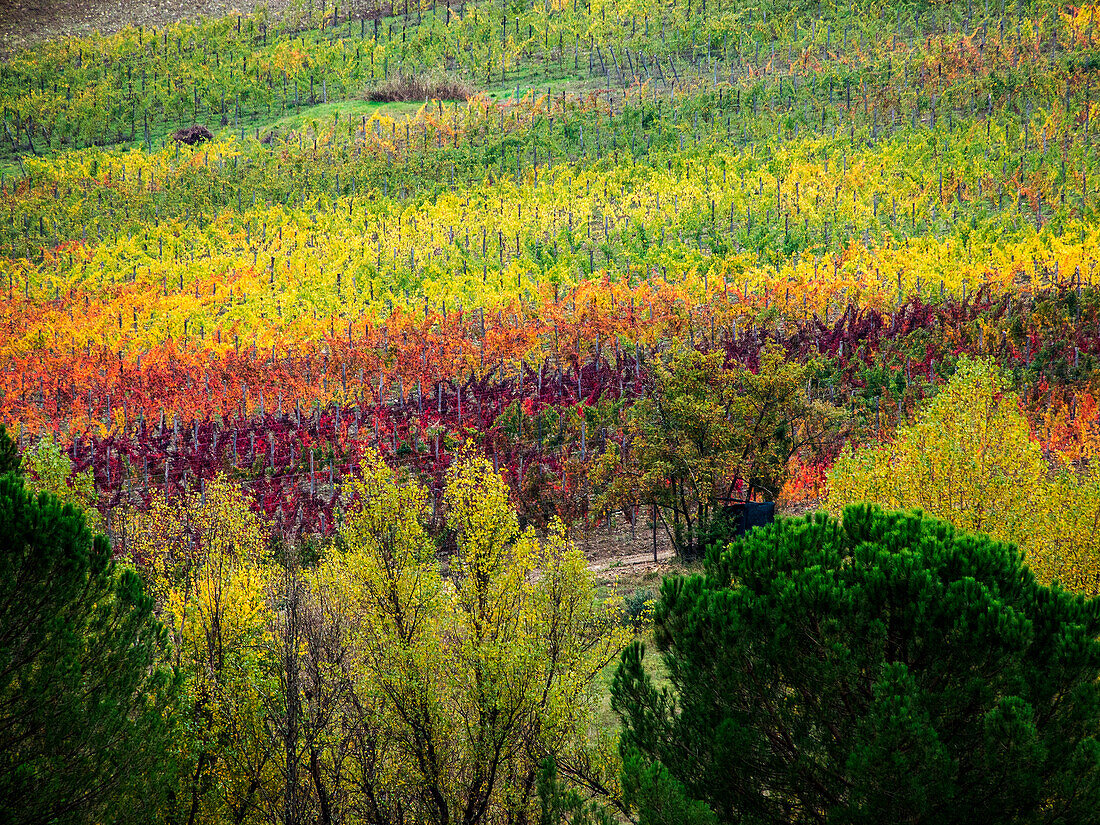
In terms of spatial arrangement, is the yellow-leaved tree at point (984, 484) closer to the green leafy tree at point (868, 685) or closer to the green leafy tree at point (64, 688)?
the green leafy tree at point (868, 685)

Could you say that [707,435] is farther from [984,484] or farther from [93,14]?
[93,14]

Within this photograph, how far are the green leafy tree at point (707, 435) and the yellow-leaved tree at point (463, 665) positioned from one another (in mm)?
11766

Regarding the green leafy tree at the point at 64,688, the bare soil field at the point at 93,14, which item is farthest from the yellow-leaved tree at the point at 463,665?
the bare soil field at the point at 93,14

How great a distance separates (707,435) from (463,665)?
48.3ft

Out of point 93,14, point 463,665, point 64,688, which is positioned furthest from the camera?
point 93,14

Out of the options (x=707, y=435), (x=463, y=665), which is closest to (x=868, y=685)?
(x=463, y=665)

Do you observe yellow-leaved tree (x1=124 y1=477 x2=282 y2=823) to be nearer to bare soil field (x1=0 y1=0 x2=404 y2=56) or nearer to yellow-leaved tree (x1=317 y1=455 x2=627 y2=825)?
yellow-leaved tree (x1=317 y1=455 x2=627 y2=825)

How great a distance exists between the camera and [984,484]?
74.5 feet

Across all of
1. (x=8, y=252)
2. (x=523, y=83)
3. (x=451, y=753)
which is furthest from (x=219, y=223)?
(x=451, y=753)

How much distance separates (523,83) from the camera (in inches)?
4080

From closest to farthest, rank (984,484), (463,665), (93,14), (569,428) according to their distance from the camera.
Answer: (463,665)
(984,484)
(569,428)
(93,14)

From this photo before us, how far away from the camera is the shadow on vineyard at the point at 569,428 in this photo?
13.6 m

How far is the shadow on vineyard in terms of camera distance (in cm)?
1359

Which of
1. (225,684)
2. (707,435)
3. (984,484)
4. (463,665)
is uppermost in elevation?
(984,484)
